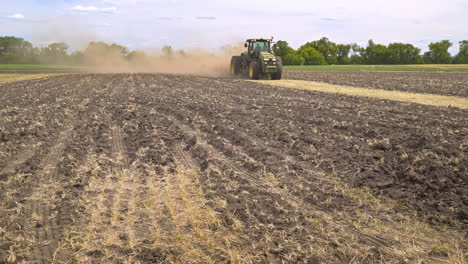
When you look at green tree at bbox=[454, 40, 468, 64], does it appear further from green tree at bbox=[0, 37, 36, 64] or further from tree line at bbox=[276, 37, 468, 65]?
green tree at bbox=[0, 37, 36, 64]

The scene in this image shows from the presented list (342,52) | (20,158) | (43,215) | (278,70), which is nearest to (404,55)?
(342,52)

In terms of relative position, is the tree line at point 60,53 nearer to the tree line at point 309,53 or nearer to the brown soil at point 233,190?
the tree line at point 309,53

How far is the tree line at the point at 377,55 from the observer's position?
255 ft

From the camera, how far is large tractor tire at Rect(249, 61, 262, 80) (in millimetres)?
26953

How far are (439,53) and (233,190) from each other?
85.0 meters

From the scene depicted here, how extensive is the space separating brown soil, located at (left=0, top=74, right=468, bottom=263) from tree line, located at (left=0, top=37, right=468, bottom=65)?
41.1 meters

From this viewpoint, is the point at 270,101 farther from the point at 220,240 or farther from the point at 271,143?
the point at 220,240

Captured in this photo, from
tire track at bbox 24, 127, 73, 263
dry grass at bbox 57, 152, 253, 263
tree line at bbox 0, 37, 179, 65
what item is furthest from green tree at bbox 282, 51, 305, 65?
dry grass at bbox 57, 152, 253, 263

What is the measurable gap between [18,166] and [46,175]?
844 millimetres

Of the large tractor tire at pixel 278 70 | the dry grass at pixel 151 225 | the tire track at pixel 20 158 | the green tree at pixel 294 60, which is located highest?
the green tree at pixel 294 60

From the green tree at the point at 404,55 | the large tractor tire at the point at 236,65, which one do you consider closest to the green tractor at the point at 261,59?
the large tractor tire at the point at 236,65

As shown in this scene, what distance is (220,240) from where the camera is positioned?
14.4ft

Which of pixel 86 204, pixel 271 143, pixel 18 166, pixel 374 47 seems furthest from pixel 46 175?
pixel 374 47

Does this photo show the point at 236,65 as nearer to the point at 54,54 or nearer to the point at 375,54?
the point at 54,54
